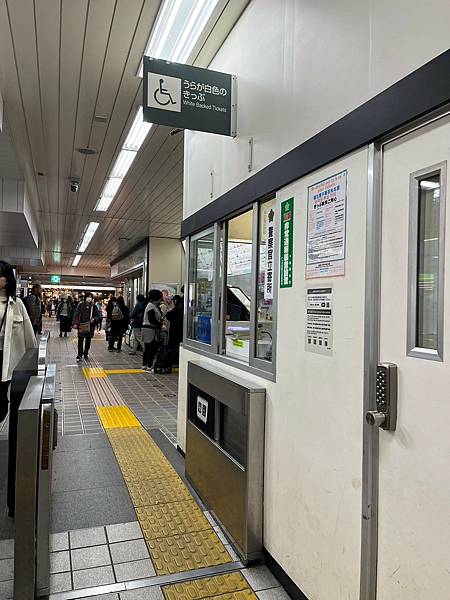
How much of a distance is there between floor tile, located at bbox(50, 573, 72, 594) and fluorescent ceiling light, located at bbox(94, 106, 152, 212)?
312 cm

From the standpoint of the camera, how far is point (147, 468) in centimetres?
366

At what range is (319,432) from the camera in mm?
1939

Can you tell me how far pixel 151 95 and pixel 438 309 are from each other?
216 centimetres

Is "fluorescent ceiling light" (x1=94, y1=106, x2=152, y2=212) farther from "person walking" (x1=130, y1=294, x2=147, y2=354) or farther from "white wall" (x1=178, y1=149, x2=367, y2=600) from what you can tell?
"person walking" (x1=130, y1=294, x2=147, y2=354)

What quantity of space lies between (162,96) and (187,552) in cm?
265

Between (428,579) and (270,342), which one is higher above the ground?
(270,342)

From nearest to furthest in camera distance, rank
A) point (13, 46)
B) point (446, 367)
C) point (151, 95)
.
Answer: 1. point (446, 367)
2. point (151, 95)
3. point (13, 46)

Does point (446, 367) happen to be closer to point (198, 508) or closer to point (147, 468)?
point (198, 508)

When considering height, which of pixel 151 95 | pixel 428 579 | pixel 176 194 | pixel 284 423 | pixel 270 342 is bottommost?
pixel 428 579

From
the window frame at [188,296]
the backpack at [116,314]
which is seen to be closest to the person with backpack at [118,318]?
the backpack at [116,314]

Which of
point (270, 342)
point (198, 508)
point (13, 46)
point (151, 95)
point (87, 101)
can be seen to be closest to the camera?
point (270, 342)

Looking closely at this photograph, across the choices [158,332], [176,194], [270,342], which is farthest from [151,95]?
[158,332]

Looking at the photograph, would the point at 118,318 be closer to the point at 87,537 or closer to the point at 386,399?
the point at 87,537

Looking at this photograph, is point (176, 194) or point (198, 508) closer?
point (198, 508)
